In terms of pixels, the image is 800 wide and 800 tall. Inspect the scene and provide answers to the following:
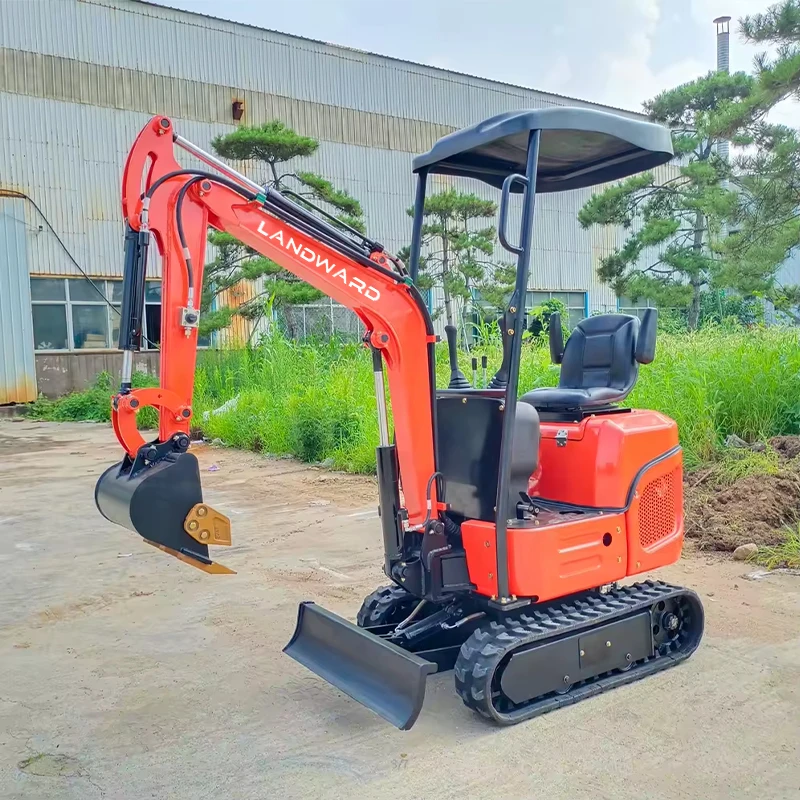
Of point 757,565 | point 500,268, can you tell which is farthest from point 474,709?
point 500,268

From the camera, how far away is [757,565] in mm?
5508

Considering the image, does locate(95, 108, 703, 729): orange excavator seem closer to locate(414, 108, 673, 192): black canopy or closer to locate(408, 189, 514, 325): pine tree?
locate(414, 108, 673, 192): black canopy

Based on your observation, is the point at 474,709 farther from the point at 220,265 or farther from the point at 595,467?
the point at 220,265

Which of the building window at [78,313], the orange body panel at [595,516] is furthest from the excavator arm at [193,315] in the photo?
the building window at [78,313]

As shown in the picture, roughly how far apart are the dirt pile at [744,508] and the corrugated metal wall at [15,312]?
16086 millimetres

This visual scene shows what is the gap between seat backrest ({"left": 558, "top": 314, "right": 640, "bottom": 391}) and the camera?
4.40m

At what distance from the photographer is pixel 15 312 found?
18.7 m

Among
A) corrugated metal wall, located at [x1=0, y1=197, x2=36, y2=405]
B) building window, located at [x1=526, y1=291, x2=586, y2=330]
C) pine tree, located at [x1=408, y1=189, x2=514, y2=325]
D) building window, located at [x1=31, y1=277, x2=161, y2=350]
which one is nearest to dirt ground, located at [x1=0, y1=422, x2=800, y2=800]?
pine tree, located at [x1=408, y1=189, x2=514, y2=325]

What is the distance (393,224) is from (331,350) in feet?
34.9

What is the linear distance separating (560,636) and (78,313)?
1836 centimetres

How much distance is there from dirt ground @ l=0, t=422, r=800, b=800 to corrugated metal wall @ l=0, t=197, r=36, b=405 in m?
13.8

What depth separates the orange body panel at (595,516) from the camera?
3.55m

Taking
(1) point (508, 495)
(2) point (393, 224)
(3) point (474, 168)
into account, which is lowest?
(1) point (508, 495)

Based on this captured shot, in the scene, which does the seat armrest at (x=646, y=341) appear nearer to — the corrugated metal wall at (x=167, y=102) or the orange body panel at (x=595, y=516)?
the orange body panel at (x=595, y=516)
